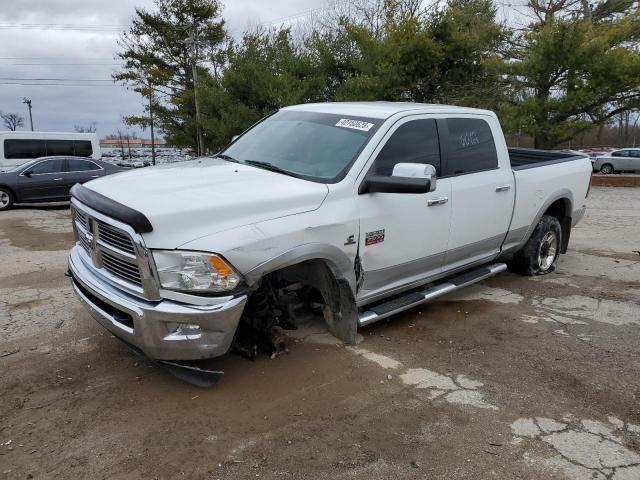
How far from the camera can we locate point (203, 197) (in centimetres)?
334

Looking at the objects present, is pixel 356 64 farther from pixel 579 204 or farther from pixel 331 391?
pixel 331 391

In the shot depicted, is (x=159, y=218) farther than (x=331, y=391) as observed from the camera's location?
No

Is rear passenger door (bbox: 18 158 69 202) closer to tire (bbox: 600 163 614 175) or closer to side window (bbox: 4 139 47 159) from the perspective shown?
side window (bbox: 4 139 47 159)

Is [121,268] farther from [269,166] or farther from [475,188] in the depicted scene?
[475,188]

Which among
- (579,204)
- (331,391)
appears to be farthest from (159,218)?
(579,204)

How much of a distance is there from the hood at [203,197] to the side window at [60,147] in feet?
51.3

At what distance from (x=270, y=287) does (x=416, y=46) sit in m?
16.0

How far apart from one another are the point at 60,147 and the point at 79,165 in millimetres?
3727

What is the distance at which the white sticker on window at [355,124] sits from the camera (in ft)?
13.9

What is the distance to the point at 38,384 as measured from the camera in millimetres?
3660

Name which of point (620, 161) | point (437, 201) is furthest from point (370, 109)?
point (620, 161)

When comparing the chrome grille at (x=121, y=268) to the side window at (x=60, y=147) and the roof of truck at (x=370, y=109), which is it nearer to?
the roof of truck at (x=370, y=109)

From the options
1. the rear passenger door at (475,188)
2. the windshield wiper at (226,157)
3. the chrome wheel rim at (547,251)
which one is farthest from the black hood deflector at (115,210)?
the chrome wheel rim at (547,251)

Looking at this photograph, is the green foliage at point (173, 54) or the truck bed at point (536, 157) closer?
the truck bed at point (536, 157)
